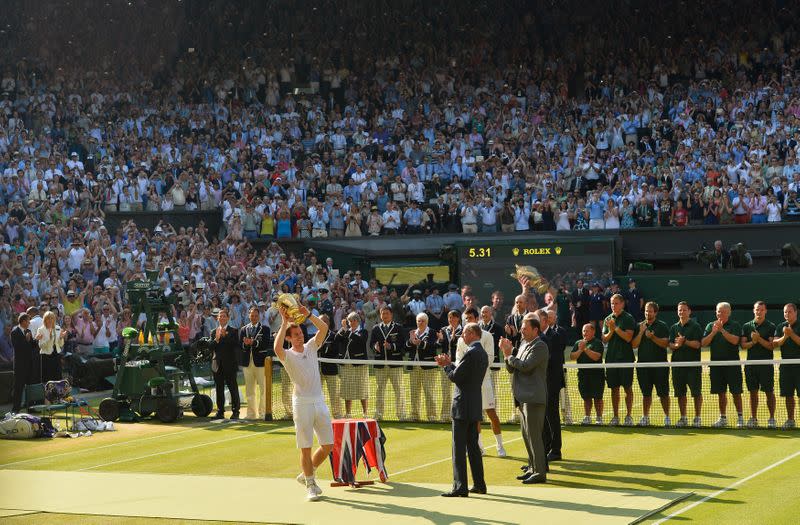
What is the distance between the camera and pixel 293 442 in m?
17.0

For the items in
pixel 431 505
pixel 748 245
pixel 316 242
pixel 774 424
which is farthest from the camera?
pixel 316 242

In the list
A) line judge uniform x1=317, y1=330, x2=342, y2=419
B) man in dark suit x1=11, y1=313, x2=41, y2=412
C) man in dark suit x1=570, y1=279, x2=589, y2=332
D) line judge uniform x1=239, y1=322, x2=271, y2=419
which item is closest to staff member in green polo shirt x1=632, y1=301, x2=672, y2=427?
line judge uniform x1=317, y1=330, x2=342, y2=419

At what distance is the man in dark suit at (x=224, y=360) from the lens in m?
20.0

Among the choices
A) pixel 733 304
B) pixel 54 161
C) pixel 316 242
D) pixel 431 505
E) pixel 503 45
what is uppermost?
pixel 503 45

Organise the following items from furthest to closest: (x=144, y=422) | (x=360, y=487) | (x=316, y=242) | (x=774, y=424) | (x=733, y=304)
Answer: (x=316, y=242) < (x=733, y=304) < (x=144, y=422) < (x=774, y=424) < (x=360, y=487)

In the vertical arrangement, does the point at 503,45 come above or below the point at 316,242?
above

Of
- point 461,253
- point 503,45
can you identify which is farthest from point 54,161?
point 503,45

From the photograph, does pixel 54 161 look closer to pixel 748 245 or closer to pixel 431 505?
pixel 748 245

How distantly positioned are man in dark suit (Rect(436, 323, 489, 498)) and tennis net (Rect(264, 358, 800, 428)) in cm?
488

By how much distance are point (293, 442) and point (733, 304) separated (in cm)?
1630

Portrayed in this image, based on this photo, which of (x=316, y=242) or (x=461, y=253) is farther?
(x=316, y=242)

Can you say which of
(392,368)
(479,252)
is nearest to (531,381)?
(392,368)

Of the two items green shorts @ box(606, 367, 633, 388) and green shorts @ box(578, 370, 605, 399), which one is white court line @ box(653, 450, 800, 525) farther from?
green shorts @ box(578, 370, 605, 399)

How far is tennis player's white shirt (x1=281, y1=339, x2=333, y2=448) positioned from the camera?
41.1ft
